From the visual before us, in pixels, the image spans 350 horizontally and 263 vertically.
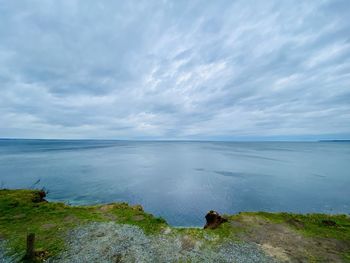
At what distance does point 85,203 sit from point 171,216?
13753 mm

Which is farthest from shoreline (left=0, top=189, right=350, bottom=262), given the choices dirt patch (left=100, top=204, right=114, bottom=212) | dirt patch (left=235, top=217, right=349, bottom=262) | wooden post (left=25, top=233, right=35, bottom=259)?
wooden post (left=25, top=233, right=35, bottom=259)

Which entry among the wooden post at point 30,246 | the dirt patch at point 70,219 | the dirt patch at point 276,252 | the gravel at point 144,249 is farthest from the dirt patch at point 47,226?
the dirt patch at point 276,252

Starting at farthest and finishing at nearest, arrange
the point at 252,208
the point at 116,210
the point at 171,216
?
the point at 252,208, the point at 171,216, the point at 116,210

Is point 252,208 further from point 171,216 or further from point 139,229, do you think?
point 139,229

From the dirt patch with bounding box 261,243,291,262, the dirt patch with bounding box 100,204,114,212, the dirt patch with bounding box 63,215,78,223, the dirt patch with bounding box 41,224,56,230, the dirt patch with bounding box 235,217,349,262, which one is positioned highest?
the dirt patch with bounding box 41,224,56,230

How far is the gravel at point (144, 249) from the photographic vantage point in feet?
38.8

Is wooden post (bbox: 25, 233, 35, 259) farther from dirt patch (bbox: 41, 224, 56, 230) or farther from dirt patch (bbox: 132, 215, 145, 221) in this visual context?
dirt patch (bbox: 132, 215, 145, 221)

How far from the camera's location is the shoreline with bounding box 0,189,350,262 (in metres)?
12.2

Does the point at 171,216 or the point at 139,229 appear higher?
the point at 139,229

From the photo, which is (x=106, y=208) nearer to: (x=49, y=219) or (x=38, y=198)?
(x=49, y=219)

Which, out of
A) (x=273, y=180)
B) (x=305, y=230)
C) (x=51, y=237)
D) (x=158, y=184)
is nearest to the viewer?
(x=51, y=237)

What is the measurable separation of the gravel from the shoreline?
0.19 feet

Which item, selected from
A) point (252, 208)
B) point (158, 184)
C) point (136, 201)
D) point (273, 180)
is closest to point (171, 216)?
point (136, 201)

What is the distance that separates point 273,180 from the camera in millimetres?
46812
